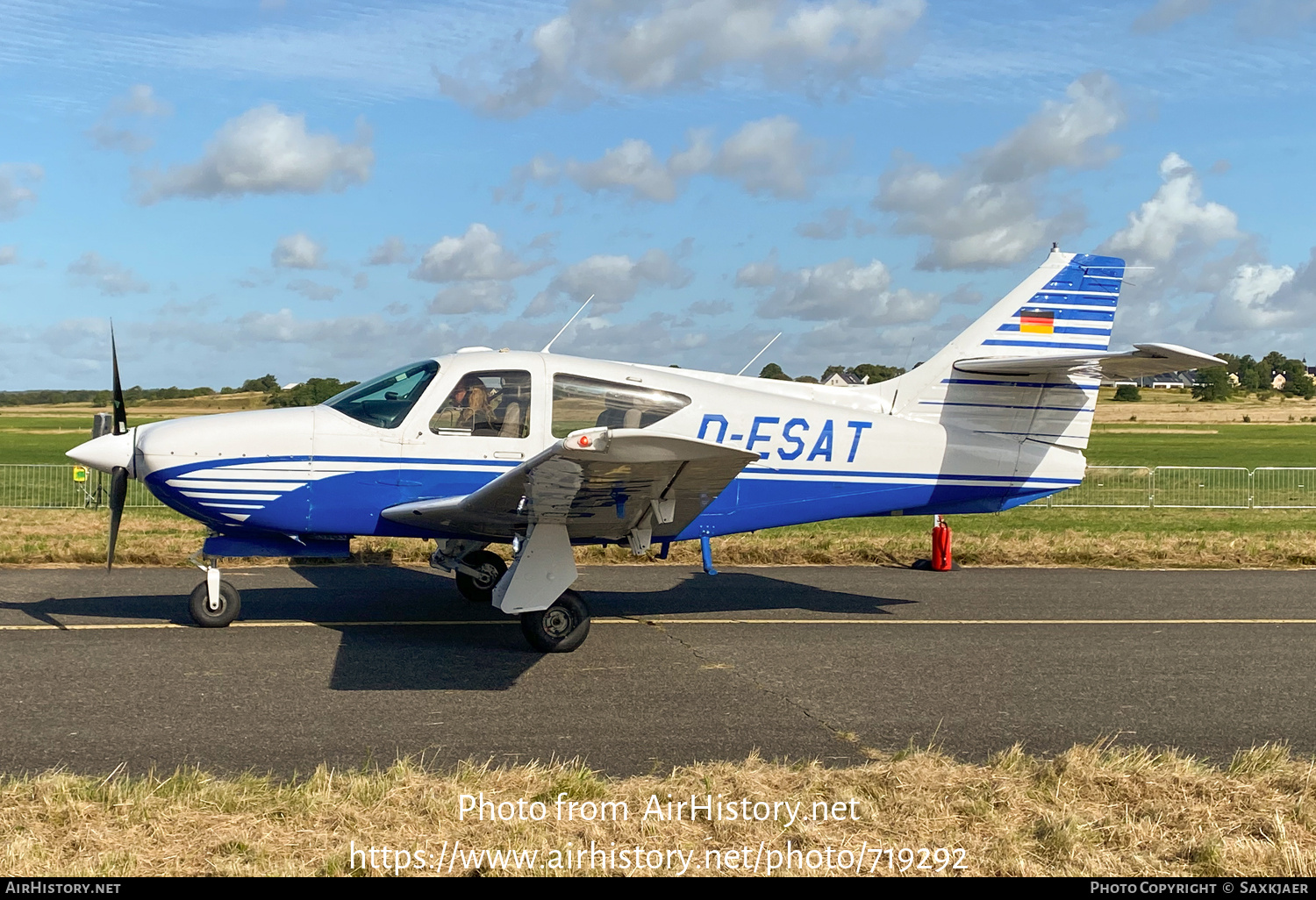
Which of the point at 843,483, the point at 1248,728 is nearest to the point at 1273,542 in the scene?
the point at 843,483

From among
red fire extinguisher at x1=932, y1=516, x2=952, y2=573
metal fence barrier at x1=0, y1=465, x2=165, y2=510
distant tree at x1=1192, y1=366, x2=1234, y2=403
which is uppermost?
distant tree at x1=1192, y1=366, x2=1234, y2=403

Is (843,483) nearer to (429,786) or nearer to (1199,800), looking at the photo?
(1199,800)

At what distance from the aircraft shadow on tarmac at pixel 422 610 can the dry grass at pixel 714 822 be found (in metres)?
2.38

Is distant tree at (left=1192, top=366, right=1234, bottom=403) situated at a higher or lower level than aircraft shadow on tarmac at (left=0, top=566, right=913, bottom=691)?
higher

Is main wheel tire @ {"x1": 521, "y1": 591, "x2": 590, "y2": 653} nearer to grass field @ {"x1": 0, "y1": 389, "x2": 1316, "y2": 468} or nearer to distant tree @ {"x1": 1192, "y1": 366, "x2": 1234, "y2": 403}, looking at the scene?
grass field @ {"x1": 0, "y1": 389, "x2": 1316, "y2": 468}

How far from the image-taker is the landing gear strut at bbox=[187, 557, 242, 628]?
884 centimetres

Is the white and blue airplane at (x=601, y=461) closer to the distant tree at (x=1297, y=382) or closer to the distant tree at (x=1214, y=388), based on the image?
the distant tree at (x=1214, y=388)

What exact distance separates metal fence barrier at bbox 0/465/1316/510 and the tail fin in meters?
10.5

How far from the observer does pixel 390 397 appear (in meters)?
8.91

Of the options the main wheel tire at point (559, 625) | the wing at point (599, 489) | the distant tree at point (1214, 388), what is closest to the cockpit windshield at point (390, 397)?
the wing at point (599, 489)

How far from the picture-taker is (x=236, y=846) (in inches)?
162

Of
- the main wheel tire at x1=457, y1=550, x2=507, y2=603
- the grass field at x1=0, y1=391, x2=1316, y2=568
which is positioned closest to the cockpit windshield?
the main wheel tire at x1=457, y1=550, x2=507, y2=603

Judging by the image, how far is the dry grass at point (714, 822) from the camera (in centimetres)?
408
